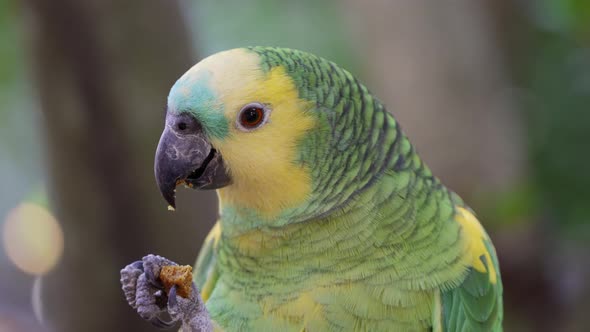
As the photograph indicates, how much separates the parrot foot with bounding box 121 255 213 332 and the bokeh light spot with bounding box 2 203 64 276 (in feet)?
3.46

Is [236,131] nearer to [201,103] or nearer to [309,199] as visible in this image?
[201,103]

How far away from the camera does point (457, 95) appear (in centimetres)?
322

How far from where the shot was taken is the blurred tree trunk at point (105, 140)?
2.23 metres

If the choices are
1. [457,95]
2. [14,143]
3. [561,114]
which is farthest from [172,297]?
[14,143]

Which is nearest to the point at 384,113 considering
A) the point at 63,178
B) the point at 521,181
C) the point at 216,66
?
the point at 216,66

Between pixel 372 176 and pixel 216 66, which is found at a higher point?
pixel 216 66

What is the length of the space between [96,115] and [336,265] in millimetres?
1199

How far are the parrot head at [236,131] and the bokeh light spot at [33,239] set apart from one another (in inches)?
46.9

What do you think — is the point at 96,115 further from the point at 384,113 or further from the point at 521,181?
the point at 521,181

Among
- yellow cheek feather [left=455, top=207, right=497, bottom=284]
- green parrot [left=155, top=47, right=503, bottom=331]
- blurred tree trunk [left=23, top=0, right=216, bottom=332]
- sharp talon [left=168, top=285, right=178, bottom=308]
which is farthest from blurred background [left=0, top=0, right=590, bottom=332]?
yellow cheek feather [left=455, top=207, right=497, bottom=284]

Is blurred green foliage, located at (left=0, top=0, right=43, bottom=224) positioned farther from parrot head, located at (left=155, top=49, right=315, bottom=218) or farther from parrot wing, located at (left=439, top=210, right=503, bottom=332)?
parrot wing, located at (left=439, top=210, right=503, bottom=332)

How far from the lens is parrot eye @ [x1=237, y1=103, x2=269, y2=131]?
1404 millimetres

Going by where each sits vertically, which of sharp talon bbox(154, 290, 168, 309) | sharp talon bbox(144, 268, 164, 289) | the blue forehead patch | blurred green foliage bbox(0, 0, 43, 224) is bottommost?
sharp talon bbox(154, 290, 168, 309)

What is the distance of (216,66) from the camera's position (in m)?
1.41
